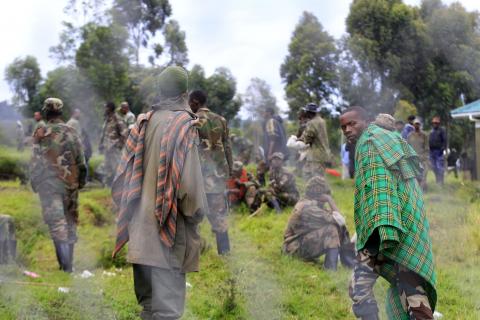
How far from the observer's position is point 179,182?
320cm

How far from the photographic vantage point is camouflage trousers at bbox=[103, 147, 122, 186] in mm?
9664

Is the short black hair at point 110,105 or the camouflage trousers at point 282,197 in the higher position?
the short black hair at point 110,105

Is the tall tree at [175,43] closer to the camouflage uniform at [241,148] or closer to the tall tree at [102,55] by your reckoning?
the tall tree at [102,55]

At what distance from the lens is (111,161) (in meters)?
9.91

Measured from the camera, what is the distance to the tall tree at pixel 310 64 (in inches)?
270

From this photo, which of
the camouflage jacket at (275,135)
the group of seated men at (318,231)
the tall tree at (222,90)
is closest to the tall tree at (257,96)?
the tall tree at (222,90)

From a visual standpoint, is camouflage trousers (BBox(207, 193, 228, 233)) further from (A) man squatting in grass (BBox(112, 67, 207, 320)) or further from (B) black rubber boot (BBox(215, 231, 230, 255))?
(A) man squatting in grass (BBox(112, 67, 207, 320))

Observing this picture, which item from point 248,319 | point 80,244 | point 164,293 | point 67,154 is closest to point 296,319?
point 248,319

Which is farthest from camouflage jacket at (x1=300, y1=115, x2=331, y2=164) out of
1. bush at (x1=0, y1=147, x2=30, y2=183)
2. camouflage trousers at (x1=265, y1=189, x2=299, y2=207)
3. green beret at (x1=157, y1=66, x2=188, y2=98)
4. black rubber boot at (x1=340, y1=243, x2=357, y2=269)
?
bush at (x1=0, y1=147, x2=30, y2=183)

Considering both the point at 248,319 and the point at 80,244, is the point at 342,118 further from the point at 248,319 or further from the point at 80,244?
the point at 80,244

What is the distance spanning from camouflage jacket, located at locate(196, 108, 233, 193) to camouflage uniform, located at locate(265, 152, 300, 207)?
2503 mm

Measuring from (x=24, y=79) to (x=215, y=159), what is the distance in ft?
15.5

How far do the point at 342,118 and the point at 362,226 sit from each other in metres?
0.62

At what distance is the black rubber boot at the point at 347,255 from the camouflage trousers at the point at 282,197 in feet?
8.58
